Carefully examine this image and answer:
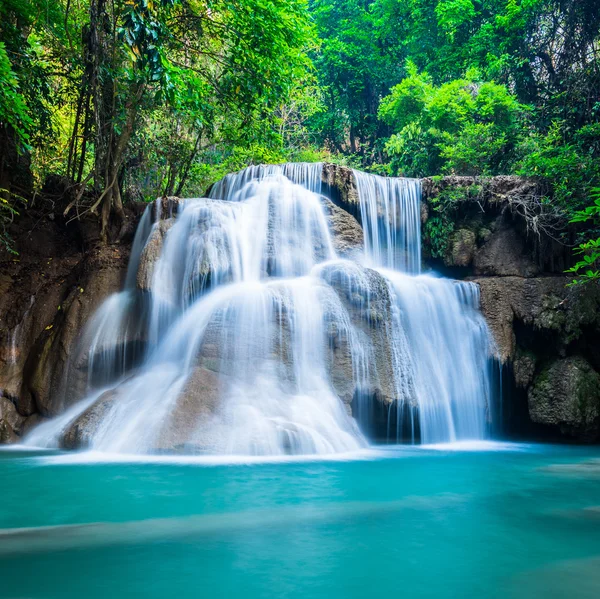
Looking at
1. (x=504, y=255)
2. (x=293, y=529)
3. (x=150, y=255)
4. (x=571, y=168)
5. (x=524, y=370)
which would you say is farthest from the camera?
(x=504, y=255)

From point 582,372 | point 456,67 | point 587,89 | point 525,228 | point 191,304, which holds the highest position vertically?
point 456,67

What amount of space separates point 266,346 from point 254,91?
20.2ft

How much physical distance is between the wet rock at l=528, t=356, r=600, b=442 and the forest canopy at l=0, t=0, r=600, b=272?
3106 millimetres

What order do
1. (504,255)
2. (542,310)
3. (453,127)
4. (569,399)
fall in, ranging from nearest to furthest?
(569,399)
(542,310)
(504,255)
(453,127)

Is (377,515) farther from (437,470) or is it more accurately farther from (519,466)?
(519,466)

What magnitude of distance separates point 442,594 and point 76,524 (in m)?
2.56

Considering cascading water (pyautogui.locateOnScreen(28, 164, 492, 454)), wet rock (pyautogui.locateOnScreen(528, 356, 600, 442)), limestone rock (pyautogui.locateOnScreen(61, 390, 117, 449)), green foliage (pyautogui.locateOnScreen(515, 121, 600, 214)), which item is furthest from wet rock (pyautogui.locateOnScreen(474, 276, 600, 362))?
limestone rock (pyautogui.locateOnScreen(61, 390, 117, 449))

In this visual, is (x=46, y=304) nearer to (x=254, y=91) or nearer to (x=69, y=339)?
(x=69, y=339)

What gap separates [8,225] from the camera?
39.1 ft

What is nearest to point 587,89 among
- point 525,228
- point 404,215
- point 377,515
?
point 525,228

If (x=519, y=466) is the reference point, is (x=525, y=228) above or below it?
above

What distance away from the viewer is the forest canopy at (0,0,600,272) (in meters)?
10.3

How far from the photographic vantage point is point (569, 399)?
934cm

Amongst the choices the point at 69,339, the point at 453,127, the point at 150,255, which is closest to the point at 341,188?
the point at 150,255
